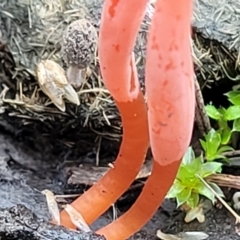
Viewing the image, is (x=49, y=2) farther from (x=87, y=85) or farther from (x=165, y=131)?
(x=165, y=131)

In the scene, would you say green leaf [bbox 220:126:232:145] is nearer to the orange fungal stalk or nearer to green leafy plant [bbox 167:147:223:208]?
green leafy plant [bbox 167:147:223:208]

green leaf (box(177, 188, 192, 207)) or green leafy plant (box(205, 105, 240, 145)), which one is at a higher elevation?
green leafy plant (box(205, 105, 240, 145))

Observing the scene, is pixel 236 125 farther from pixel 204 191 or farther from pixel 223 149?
pixel 204 191

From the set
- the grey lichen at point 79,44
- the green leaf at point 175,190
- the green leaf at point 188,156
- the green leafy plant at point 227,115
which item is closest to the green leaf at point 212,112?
the green leafy plant at point 227,115

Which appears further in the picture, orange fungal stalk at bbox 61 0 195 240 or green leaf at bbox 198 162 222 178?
green leaf at bbox 198 162 222 178

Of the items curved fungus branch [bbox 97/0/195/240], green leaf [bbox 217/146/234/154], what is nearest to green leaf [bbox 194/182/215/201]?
green leaf [bbox 217/146/234/154]

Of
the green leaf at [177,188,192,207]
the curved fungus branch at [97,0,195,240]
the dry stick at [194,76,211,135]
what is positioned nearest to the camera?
the curved fungus branch at [97,0,195,240]

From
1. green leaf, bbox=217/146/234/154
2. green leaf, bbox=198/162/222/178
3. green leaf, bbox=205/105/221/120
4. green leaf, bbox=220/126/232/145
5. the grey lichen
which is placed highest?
the grey lichen

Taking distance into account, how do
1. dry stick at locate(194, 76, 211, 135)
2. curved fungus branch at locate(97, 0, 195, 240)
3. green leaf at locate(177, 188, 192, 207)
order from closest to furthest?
curved fungus branch at locate(97, 0, 195, 240) → green leaf at locate(177, 188, 192, 207) → dry stick at locate(194, 76, 211, 135)
